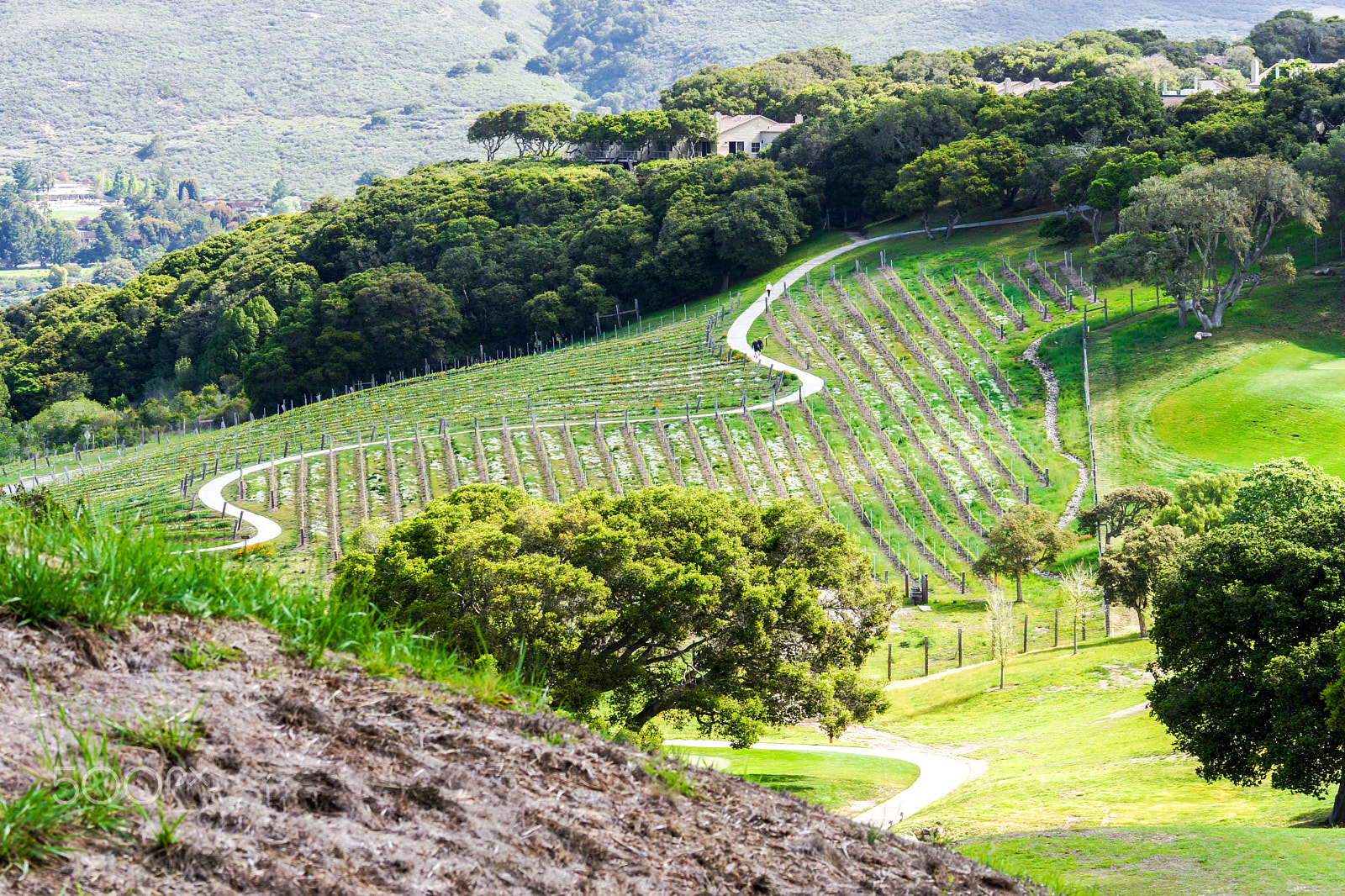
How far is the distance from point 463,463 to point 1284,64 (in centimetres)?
10968

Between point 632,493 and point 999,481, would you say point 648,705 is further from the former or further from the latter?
point 999,481

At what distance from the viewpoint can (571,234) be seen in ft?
356

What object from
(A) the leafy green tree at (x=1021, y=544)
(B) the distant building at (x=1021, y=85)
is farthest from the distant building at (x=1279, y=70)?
(A) the leafy green tree at (x=1021, y=544)

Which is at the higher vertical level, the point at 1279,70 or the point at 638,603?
the point at 1279,70

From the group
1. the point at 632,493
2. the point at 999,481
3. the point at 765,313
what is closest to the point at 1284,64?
the point at 765,313

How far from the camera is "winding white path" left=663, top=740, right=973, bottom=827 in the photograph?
26.1m

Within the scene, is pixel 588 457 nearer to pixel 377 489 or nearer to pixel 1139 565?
pixel 377 489

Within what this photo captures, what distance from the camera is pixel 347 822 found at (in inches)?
245

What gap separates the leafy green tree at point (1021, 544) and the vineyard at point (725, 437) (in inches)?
98.5

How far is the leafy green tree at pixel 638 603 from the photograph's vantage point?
86.7ft

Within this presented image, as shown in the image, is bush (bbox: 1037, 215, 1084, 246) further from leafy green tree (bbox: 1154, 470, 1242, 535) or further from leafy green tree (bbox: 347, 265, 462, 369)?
leafy green tree (bbox: 347, 265, 462, 369)

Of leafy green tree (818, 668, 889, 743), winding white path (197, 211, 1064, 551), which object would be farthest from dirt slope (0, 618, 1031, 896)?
winding white path (197, 211, 1064, 551)

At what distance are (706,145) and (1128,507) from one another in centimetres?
9335

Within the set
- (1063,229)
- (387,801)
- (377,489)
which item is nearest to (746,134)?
(1063,229)
